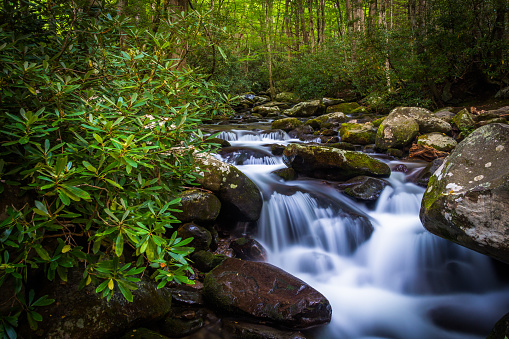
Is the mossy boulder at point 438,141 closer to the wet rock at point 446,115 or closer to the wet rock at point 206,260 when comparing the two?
the wet rock at point 446,115

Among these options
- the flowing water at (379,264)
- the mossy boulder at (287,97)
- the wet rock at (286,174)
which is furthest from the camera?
the mossy boulder at (287,97)

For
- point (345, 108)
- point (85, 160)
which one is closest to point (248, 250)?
point (85, 160)

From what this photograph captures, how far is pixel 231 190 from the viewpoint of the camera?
4.84 metres

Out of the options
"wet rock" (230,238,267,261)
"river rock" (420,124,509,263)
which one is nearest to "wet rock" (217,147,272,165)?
"wet rock" (230,238,267,261)

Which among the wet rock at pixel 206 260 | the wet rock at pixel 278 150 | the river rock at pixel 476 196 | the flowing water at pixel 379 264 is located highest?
the river rock at pixel 476 196

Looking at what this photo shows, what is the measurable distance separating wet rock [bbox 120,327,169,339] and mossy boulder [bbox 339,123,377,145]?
7.82 meters

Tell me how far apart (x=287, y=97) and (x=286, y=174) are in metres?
13.8

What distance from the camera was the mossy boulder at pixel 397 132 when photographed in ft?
26.5

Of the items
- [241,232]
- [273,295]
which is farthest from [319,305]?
[241,232]

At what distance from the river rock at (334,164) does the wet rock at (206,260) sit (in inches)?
131

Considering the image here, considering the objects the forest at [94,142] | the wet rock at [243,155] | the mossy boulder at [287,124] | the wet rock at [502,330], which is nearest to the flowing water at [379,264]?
the wet rock at [502,330]

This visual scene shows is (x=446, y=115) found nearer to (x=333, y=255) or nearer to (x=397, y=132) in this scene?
(x=397, y=132)

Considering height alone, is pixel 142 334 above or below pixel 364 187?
above

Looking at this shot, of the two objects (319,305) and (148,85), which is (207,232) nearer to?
(319,305)
